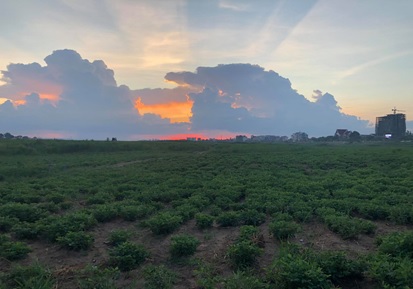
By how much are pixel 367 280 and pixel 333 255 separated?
2.59 ft

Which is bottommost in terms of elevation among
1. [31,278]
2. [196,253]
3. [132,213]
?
[196,253]

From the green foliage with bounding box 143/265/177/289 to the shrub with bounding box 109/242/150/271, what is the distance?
55cm

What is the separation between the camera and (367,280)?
7.04 m

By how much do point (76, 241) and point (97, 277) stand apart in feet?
7.97

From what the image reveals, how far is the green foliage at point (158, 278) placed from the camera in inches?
274

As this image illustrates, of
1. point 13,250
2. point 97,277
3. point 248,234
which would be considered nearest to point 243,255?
point 248,234

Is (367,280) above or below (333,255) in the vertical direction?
below

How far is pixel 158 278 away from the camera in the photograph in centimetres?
710

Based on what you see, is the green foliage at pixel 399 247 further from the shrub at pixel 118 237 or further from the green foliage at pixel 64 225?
the green foliage at pixel 64 225

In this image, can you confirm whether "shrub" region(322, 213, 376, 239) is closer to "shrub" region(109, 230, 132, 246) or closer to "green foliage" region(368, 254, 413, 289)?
"green foliage" region(368, 254, 413, 289)

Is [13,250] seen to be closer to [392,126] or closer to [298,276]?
[298,276]

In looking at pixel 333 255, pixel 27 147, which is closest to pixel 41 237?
pixel 333 255

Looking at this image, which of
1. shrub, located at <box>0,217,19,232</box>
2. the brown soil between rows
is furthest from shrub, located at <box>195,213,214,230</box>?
shrub, located at <box>0,217,19,232</box>

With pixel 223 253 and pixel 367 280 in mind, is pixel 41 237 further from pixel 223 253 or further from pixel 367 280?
pixel 367 280
